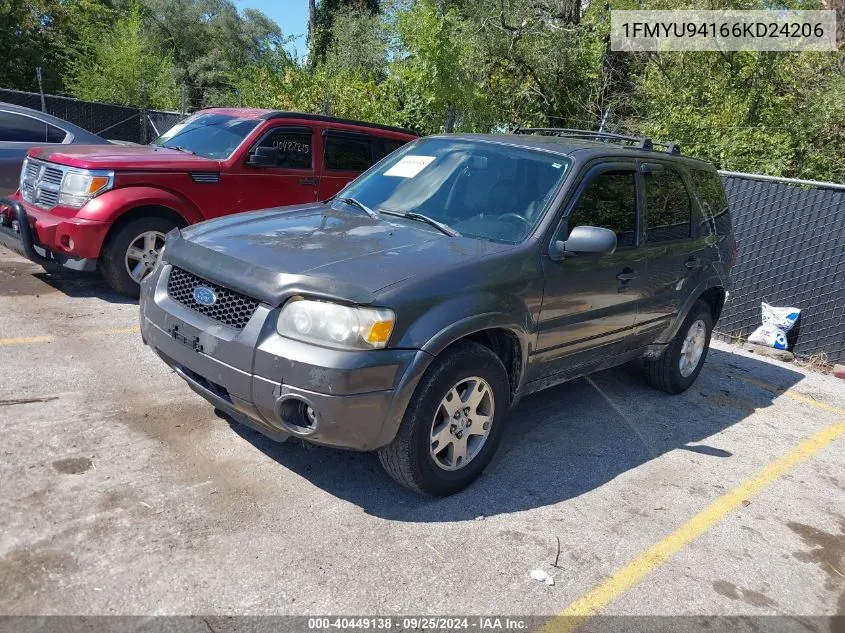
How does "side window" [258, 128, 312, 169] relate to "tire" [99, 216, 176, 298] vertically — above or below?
above

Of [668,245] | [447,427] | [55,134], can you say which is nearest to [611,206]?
[668,245]

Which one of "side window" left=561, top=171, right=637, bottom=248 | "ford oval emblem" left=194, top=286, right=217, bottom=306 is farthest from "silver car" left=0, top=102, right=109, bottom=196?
"side window" left=561, top=171, right=637, bottom=248

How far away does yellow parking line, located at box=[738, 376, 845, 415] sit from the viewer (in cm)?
634

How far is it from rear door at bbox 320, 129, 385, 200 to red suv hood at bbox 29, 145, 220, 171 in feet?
4.16

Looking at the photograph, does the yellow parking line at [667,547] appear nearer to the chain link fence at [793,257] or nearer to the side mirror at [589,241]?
the side mirror at [589,241]

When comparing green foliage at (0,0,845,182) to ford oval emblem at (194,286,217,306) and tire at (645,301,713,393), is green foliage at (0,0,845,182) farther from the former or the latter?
ford oval emblem at (194,286,217,306)

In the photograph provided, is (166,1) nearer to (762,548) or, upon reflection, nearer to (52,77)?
(52,77)

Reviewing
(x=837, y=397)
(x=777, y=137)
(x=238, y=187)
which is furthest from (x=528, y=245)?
(x=777, y=137)

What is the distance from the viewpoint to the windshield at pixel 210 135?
23.6ft

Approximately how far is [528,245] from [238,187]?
3.98 metres

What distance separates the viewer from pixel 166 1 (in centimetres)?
4184

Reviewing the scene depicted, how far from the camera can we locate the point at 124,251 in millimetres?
6285

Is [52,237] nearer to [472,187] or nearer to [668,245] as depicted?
[472,187]

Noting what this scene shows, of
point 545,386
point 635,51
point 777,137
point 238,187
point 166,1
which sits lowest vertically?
point 545,386
